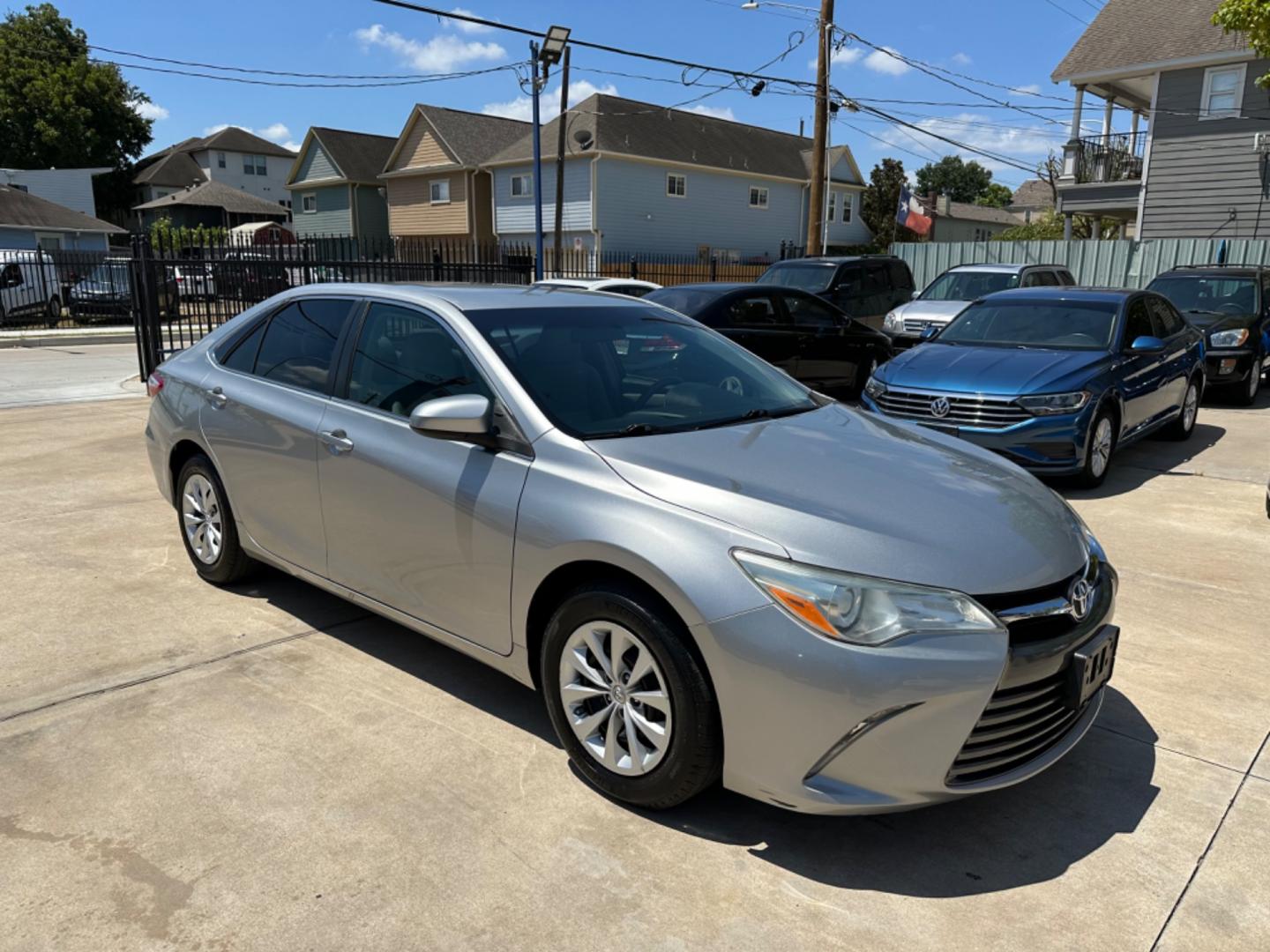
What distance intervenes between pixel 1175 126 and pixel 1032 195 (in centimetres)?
8929

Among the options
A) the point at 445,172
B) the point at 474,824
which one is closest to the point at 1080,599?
the point at 474,824

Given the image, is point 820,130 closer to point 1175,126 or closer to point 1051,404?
point 1175,126

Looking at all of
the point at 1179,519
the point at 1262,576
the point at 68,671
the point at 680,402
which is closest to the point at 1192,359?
the point at 1179,519

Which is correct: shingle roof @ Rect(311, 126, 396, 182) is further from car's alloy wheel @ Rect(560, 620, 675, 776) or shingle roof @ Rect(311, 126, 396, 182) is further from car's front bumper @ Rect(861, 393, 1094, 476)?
car's alloy wheel @ Rect(560, 620, 675, 776)

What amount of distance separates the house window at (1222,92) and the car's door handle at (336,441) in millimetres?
23642

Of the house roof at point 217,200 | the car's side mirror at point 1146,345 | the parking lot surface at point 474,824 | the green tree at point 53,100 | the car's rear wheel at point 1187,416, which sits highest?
the green tree at point 53,100

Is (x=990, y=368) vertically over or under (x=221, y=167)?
under

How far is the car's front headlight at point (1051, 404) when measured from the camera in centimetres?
695

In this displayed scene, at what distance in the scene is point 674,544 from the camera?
8.96ft

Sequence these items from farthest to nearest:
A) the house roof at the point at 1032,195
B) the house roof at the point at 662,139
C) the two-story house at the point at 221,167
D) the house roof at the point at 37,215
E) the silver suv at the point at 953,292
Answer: the house roof at the point at 1032,195 → the two-story house at the point at 221,167 → the house roof at the point at 37,215 → the house roof at the point at 662,139 → the silver suv at the point at 953,292

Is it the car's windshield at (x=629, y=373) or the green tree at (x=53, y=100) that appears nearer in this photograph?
the car's windshield at (x=629, y=373)

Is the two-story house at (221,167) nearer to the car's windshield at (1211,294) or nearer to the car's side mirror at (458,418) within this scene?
A: the car's windshield at (1211,294)

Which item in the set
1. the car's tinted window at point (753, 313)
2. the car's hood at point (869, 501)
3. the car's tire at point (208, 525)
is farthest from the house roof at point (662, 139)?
the car's hood at point (869, 501)

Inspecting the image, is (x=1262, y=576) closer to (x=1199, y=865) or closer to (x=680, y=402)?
(x=1199, y=865)
